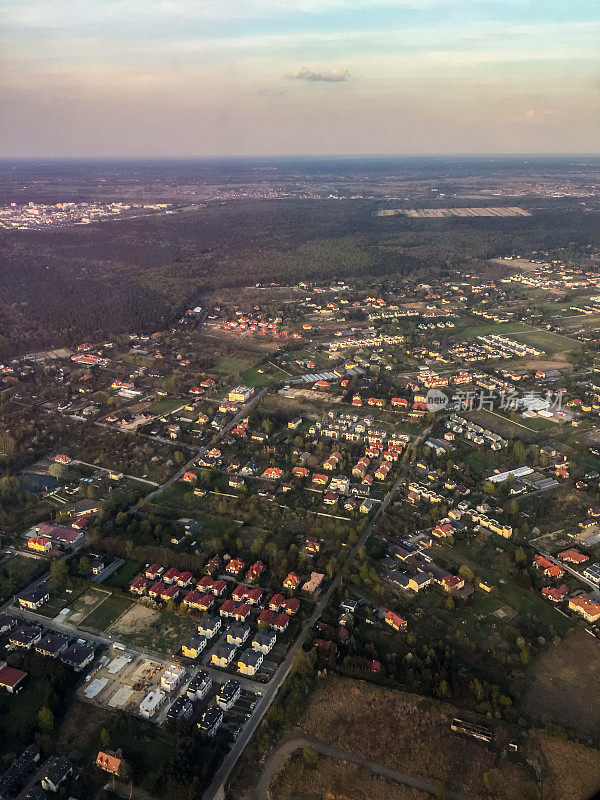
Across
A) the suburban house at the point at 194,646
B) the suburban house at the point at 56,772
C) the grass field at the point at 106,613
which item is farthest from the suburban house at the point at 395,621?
the suburban house at the point at 56,772

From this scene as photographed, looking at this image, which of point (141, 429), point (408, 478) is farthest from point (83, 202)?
point (408, 478)

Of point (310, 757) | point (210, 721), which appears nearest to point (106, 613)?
point (210, 721)

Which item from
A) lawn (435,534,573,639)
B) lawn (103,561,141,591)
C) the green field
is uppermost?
the green field

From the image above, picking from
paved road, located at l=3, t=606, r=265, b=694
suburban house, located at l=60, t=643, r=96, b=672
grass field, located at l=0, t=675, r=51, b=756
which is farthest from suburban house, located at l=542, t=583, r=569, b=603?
grass field, located at l=0, t=675, r=51, b=756

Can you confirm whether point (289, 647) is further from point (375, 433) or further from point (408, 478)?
point (375, 433)

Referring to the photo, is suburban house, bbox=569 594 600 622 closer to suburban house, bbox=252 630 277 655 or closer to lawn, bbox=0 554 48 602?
suburban house, bbox=252 630 277 655
